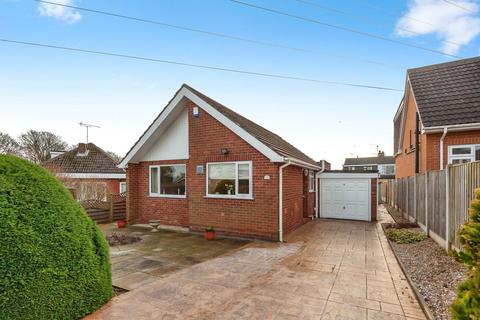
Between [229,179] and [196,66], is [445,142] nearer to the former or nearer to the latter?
[229,179]

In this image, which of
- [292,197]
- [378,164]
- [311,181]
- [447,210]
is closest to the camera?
[447,210]

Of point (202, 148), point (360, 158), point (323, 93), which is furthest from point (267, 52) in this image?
point (360, 158)

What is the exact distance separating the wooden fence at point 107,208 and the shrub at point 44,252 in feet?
31.9

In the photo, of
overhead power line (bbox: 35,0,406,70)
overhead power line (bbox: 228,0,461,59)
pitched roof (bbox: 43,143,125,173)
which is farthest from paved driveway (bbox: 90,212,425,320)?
pitched roof (bbox: 43,143,125,173)

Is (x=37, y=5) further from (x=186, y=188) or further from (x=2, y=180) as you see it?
(x=186, y=188)

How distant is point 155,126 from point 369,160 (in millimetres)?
50963

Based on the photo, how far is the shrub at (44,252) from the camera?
120 inches

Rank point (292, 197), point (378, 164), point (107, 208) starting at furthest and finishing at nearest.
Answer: point (378, 164), point (107, 208), point (292, 197)

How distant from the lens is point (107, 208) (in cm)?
1320

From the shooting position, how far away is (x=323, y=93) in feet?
45.5

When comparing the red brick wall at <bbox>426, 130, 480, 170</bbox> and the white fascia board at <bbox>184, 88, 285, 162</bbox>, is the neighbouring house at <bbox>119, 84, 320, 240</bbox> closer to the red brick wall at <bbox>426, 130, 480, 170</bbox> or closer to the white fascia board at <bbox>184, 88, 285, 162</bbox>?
the white fascia board at <bbox>184, 88, 285, 162</bbox>

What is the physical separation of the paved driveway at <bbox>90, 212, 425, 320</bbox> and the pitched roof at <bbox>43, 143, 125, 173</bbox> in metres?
20.0

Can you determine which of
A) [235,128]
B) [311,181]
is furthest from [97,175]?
[311,181]

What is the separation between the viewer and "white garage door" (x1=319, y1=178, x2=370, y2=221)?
12836 mm
